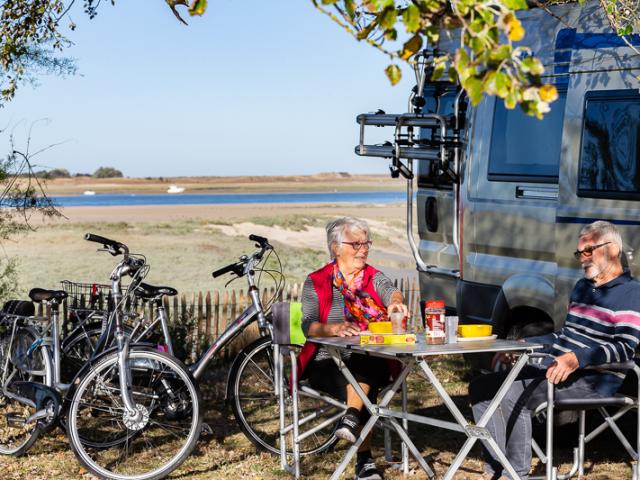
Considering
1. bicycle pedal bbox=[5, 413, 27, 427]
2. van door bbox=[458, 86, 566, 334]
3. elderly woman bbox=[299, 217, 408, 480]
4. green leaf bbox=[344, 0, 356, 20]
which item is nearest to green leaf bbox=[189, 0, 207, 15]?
green leaf bbox=[344, 0, 356, 20]

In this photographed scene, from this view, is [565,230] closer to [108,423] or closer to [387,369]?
[387,369]

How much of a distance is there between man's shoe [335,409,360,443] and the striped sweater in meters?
1.10

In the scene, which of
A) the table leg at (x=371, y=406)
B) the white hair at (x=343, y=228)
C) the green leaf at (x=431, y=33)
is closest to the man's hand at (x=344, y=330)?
the table leg at (x=371, y=406)

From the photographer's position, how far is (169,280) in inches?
817

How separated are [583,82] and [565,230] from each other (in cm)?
94

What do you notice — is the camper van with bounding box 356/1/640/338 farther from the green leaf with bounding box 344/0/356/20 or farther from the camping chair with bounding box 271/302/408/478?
the green leaf with bounding box 344/0/356/20

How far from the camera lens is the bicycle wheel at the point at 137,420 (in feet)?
18.9

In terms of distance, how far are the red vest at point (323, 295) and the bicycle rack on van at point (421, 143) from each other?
1.77m

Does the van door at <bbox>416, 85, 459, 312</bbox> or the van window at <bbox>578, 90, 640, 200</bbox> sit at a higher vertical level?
the van window at <bbox>578, 90, 640, 200</bbox>

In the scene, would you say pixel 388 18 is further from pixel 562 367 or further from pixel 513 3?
pixel 562 367

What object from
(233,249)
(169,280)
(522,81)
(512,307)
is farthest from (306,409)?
(233,249)

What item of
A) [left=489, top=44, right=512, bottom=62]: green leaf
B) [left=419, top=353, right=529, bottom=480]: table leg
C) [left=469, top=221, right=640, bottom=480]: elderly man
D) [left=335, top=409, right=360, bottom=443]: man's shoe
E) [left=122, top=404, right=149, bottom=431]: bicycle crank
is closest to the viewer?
[left=489, top=44, right=512, bottom=62]: green leaf

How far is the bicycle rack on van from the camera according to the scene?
298 inches

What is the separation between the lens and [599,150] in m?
6.43
